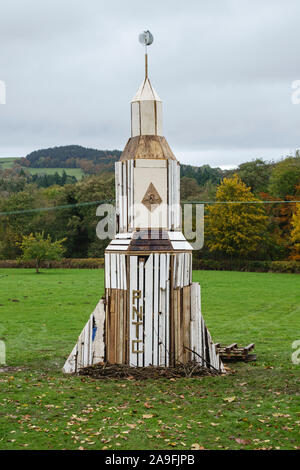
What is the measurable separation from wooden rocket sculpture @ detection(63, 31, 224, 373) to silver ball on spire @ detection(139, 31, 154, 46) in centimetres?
2

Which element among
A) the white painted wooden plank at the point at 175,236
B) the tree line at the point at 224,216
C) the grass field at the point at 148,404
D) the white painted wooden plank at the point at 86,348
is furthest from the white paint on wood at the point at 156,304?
the tree line at the point at 224,216

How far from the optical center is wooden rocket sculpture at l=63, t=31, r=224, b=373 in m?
12.3

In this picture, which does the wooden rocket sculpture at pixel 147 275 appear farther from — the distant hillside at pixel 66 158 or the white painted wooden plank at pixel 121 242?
the distant hillside at pixel 66 158

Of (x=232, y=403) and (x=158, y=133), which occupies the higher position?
(x=158, y=133)

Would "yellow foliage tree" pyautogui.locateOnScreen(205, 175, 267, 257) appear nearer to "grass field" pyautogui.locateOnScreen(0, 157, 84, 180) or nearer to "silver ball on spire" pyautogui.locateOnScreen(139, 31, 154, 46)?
"silver ball on spire" pyautogui.locateOnScreen(139, 31, 154, 46)

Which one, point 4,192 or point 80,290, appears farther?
point 4,192

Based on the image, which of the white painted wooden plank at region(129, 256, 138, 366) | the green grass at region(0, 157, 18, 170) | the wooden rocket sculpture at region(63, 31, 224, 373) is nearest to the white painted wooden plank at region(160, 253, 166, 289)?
the wooden rocket sculpture at region(63, 31, 224, 373)

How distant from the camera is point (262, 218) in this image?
53781 mm

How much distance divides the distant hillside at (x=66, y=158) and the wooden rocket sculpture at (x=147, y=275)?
111054 mm

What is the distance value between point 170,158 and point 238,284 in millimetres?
26509

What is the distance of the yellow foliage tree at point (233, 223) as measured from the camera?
52.8 meters

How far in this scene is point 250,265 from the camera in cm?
5184
